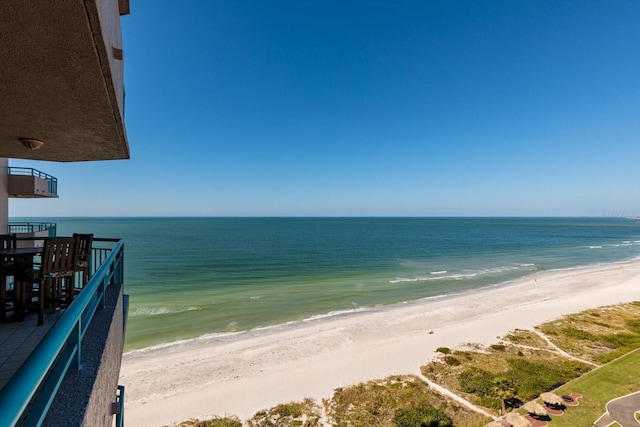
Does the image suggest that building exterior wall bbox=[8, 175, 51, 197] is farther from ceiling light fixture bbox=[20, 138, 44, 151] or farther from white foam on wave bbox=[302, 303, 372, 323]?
white foam on wave bbox=[302, 303, 372, 323]

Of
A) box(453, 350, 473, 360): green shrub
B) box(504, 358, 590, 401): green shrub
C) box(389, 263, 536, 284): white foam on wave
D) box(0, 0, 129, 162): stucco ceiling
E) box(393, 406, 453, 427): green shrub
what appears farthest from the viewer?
box(389, 263, 536, 284): white foam on wave

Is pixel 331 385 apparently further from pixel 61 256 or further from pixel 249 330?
pixel 61 256

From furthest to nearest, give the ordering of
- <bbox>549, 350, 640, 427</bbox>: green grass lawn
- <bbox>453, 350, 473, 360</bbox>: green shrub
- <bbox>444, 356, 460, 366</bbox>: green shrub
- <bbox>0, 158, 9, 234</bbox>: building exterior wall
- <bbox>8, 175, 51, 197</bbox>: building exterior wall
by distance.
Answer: <bbox>453, 350, 473, 360</bbox>: green shrub < <bbox>444, 356, 460, 366</bbox>: green shrub < <bbox>8, 175, 51, 197</bbox>: building exterior wall < <bbox>0, 158, 9, 234</bbox>: building exterior wall < <bbox>549, 350, 640, 427</bbox>: green grass lawn

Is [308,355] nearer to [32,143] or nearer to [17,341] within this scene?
[17,341]

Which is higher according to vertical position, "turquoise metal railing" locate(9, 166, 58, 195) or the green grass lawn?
"turquoise metal railing" locate(9, 166, 58, 195)

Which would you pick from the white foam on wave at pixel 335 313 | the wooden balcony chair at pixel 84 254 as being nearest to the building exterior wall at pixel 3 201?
the wooden balcony chair at pixel 84 254

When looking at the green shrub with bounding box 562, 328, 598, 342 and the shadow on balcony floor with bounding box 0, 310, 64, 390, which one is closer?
the shadow on balcony floor with bounding box 0, 310, 64, 390

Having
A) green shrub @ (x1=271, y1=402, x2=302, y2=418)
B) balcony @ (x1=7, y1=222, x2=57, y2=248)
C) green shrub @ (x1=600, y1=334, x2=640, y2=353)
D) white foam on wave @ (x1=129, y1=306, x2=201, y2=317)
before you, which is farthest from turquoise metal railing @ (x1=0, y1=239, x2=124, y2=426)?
white foam on wave @ (x1=129, y1=306, x2=201, y2=317)

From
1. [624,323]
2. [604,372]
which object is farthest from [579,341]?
[624,323]
